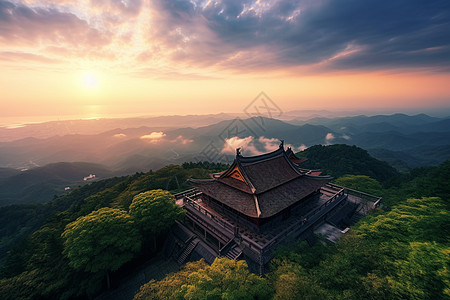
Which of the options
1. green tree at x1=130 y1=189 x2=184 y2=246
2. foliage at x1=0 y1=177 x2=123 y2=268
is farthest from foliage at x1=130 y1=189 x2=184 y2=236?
foliage at x1=0 y1=177 x2=123 y2=268

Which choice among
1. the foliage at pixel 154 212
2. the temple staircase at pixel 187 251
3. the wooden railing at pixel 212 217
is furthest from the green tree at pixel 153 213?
the temple staircase at pixel 187 251

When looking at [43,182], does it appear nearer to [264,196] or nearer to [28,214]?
[28,214]

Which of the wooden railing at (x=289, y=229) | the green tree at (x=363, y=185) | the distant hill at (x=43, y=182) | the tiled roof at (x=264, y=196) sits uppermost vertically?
the tiled roof at (x=264, y=196)

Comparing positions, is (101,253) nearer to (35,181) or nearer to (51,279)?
(51,279)

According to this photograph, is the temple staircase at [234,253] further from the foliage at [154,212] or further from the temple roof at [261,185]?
the foliage at [154,212]

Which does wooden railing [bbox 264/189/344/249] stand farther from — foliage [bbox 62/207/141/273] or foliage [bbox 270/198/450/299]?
foliage [bbox 62/207/141/273]

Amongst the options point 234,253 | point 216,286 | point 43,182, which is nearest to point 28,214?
point 234,253
